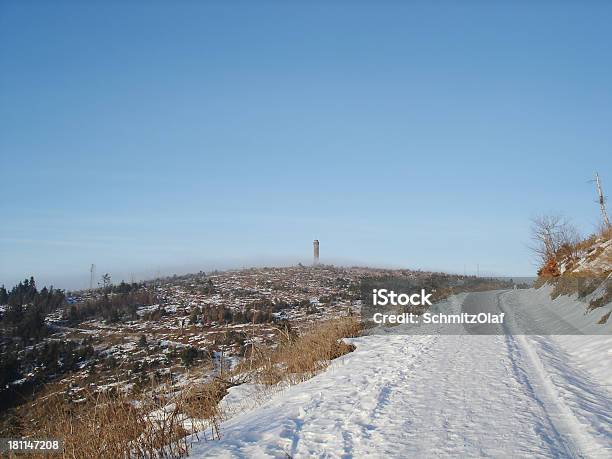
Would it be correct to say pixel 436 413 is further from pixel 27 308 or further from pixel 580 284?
pixel 27 308

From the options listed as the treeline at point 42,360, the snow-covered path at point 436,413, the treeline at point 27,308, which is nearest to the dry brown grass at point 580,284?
the snow-covered path at point 436,413

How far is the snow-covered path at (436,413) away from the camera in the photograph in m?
4.84

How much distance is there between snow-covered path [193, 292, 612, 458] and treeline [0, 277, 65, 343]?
25.5m

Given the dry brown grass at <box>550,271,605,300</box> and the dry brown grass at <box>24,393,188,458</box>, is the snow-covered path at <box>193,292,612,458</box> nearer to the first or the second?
the dry brown grass at <box>24,393,188,458</box>

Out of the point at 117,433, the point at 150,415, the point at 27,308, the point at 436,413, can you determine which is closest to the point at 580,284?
the point at 436,413

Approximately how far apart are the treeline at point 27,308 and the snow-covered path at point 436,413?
25.5 meters

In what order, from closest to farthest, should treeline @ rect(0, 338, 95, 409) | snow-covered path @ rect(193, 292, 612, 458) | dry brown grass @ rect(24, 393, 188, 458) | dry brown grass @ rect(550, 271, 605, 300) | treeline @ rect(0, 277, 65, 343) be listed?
dry brown grass @ rect(24, 393, 188, 458)
snow-covered path @ rect(193, 292, 612, 458)
treeline @ rect(0, 338, 95, 409)
dry brown grass @ rect(550, 271, 605, 300)
treeline @ rect(0, 277, 65, 343)

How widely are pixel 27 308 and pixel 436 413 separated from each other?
36572 mm

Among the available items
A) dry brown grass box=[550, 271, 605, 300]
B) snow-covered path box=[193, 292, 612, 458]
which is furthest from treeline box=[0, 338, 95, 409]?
dry brown grass box=[550, 271, 605, 300]

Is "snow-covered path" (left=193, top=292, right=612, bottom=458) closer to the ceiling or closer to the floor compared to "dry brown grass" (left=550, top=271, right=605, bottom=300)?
closer to the floor

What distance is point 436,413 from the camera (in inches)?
237

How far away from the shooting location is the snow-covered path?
4.84 metres

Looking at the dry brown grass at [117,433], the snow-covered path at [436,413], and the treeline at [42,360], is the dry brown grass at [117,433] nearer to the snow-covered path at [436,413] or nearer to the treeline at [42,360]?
the snow-covered path at [436,413]

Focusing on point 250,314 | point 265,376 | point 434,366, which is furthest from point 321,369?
point 250,314
